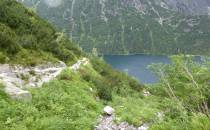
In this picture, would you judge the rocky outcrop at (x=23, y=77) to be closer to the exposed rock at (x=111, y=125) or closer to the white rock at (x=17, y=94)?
the white rock at (x=17, y=94)

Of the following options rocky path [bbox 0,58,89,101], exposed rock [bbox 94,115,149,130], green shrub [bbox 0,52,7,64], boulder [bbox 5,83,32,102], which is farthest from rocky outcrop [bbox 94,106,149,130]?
green shrub [bbox 0,52,7,64]

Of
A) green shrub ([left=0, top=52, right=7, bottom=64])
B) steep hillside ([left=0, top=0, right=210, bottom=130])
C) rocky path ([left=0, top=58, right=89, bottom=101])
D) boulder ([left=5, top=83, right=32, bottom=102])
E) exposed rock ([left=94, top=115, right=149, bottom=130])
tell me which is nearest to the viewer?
steep hillside ([left=0, top=0, right=210, bottom=130])

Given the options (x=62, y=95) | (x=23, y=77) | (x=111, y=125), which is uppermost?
(x=23, y=77)

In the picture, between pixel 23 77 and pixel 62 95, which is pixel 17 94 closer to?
pixel 62 95

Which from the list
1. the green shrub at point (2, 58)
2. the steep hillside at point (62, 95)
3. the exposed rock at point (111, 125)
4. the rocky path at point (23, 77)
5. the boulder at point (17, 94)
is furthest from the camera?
the green shrub at point (2, 58)

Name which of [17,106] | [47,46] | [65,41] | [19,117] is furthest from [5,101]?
[65,41]

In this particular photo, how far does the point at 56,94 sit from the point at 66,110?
217 centimetres

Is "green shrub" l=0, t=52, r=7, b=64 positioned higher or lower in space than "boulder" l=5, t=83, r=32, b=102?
higher

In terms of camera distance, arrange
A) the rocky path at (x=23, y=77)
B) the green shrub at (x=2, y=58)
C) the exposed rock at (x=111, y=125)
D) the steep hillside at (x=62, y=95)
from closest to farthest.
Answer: the steep hillside at (x=62, y=95)
the rocky path at (x=23, y=77)
the exposed rock at (x=111, y=125)
the green shrub at (x=2, y=58)

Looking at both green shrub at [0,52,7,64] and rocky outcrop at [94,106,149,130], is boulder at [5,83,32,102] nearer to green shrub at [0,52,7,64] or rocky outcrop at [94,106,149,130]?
rocky outcrop at [94,106,149,130]

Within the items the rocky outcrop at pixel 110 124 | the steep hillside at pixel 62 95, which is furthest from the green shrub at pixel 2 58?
the rocky outcrop at pixel 110 124

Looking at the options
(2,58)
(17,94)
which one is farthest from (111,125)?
(2,58)

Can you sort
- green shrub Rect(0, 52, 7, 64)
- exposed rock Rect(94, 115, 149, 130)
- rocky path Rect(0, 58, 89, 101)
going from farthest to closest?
green shrub Rect(0, 52, 7, 64), exposed rock Rect(94, 115, 149, 130), rocky path Rect(0, 58, 89, 101)

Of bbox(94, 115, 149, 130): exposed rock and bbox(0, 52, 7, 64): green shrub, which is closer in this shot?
bbox(94, 115, 149, 130): exposed rock
